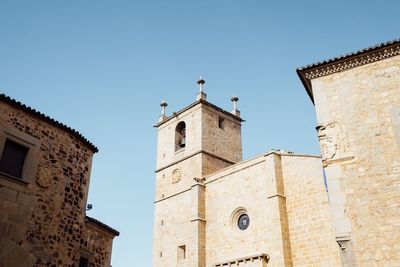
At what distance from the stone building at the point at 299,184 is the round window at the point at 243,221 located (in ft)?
0.15

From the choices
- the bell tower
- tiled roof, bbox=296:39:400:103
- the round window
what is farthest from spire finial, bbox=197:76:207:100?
tiled roof, bbox=296:39:400:103

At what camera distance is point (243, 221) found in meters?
19.3

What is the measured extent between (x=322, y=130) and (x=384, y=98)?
5.69 feet

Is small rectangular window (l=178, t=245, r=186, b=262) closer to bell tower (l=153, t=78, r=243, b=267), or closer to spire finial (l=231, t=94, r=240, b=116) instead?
bell tower (l=153, t=78, r=243, b=267)

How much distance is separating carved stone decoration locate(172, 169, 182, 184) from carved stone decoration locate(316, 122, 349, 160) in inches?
553

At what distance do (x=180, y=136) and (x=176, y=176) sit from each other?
10.5ft

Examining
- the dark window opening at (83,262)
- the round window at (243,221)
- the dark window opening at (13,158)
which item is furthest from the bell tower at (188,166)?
the dark window opening at (13,158)

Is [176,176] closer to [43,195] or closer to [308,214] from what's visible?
[308,214]

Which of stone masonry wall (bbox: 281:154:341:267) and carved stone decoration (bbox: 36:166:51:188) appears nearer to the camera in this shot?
carved stone decoration (bbox: 36:166:51:188)

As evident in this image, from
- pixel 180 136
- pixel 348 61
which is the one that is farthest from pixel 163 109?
pixel 348 61

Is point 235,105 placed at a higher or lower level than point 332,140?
higher

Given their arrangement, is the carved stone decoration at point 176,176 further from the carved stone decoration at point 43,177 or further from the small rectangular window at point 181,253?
the carved stone decoration at point 43,177

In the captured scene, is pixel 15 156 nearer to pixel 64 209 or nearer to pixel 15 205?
pixel 15 205

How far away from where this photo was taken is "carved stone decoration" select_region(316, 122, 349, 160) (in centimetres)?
1040
